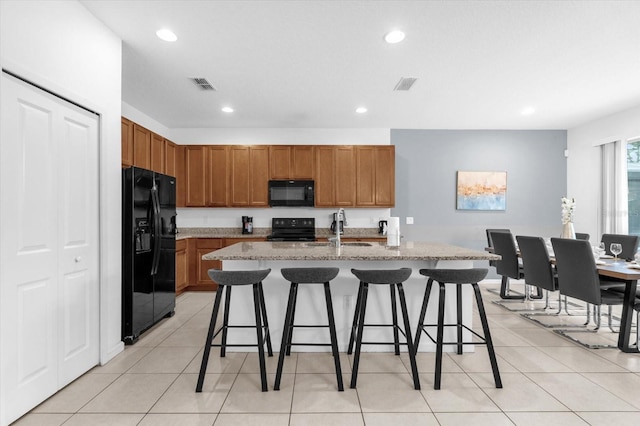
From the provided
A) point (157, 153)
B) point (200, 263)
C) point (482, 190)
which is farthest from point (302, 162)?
point (482, 190)

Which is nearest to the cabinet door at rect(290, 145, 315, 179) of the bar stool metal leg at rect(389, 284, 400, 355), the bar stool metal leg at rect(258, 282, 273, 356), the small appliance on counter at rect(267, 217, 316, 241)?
the small appliance on counter at rect(267, 217, 316, 241)

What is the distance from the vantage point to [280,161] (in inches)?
208

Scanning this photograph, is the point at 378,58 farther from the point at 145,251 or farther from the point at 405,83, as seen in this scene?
the point at 145,251

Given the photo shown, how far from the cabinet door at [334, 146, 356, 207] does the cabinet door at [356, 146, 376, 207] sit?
3.1 inches

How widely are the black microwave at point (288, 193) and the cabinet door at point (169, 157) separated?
1.55m

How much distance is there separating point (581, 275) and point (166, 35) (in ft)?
13.3

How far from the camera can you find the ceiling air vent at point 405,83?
11.5 feet

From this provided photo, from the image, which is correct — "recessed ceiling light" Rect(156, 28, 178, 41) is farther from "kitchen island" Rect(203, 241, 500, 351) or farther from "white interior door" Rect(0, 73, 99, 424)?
"kitchen island" Rect(203, 241, 500, 351)

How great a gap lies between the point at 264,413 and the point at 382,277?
1.12m

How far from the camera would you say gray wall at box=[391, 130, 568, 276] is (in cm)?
556

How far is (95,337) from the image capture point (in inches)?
99.1

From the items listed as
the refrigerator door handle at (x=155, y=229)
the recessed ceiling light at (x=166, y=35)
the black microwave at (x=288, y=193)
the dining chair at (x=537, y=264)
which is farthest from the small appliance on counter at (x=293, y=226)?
the recessed ceiling light at (x=166, y=35)

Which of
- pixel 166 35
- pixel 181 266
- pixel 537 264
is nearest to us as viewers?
pixel 166 35

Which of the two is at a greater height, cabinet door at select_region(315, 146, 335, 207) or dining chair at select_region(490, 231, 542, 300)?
cabinet door at select_region(315, 146, 335, 207)
